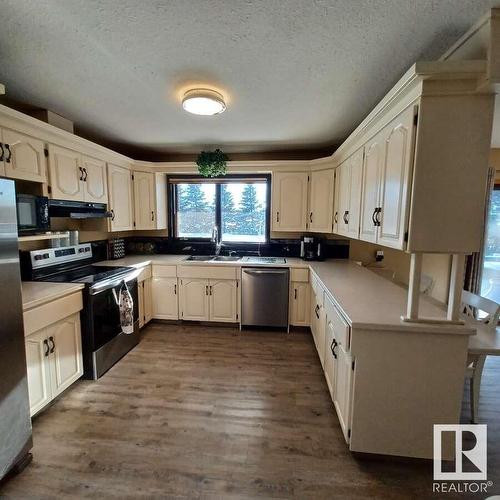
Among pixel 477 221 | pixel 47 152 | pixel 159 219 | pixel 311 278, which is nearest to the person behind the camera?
pixel 477 221

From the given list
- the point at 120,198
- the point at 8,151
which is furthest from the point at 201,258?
the point at 8,151

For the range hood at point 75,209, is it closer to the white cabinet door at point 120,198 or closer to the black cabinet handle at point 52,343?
the white cabinet door at point 120,198

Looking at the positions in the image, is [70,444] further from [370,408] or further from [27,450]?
[370,408]

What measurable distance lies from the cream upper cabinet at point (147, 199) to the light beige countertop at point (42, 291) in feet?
5.06

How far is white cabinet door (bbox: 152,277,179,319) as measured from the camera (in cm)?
345

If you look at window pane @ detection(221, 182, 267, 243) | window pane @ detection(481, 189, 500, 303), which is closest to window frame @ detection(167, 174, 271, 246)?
window pane @ detection(221, 182, 267, 243)

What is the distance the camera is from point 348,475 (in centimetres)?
149

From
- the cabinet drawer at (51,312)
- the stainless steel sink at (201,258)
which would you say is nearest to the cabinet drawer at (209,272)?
the stainless steel sink at (201,258)

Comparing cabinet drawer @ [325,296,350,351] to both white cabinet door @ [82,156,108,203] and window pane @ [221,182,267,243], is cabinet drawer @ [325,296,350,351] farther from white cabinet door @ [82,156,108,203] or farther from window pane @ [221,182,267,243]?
white cabinet door @ [82,156,108,203]

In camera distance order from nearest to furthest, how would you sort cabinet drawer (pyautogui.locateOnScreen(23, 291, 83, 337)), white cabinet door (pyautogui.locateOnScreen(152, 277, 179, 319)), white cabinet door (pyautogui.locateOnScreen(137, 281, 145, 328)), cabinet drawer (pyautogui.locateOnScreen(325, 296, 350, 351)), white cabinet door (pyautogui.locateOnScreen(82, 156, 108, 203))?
cabinet drawer (pyautogui.locateOnScreen(325, 296, 350, 351)) → cabinet drawer (pyautogui.locateOnScreen(23, 291, 83, 337)) → white cabinet door (pyautogui.locateOnScreen(82, 156, 108, 203)) → white cabinet door (pyautogui.locateOnScreen(137, 281, 145, 328)) → white cabinet door (pyautogui.locateOnScreen(152, 277, 179, 319))

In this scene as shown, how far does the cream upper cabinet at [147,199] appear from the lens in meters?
3.55

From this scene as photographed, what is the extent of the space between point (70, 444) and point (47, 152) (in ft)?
7.26

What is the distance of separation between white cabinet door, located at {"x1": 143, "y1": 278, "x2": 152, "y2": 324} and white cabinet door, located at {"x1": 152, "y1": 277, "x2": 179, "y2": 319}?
0.15 feet

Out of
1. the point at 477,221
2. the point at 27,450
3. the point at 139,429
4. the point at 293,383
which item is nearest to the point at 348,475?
the point at 293,383
